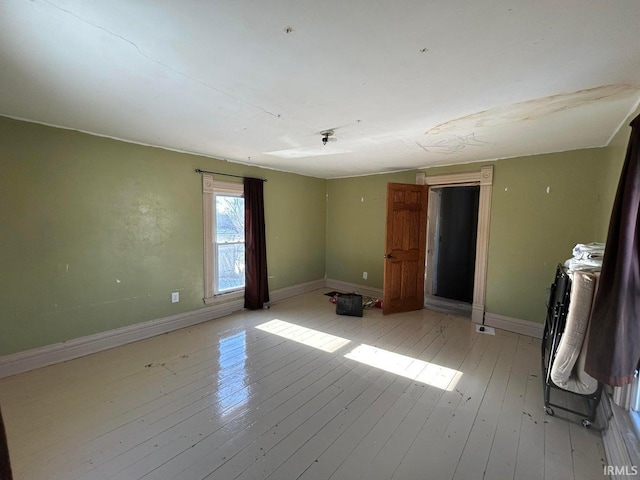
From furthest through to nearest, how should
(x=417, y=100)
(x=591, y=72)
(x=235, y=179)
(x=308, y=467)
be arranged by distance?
(x=235, y=179) < (x=417, y=100) < (x=308, y=467) < (x=591, y=72)

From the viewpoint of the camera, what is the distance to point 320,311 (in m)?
4.32

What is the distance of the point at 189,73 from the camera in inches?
61.5

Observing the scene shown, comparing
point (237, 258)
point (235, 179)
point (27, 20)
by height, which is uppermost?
point (27, 20)

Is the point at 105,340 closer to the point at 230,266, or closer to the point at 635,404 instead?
the point at 230,266

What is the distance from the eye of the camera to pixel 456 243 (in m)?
5.17

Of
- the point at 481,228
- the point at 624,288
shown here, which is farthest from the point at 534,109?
the point at 481,228

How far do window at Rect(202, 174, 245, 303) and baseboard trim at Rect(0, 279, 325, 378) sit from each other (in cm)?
24

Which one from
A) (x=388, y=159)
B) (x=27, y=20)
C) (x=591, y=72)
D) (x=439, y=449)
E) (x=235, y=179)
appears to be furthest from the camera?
(x=235, y=179)

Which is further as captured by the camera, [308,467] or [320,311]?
[320,311]

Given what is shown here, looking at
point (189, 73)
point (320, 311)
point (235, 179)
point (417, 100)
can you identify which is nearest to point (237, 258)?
point (235, 179)

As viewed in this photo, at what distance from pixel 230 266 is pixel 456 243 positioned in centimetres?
406

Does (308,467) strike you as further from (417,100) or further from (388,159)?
(388,159)

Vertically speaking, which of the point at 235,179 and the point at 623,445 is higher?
the point at 235,179

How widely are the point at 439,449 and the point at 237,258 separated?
342cm
